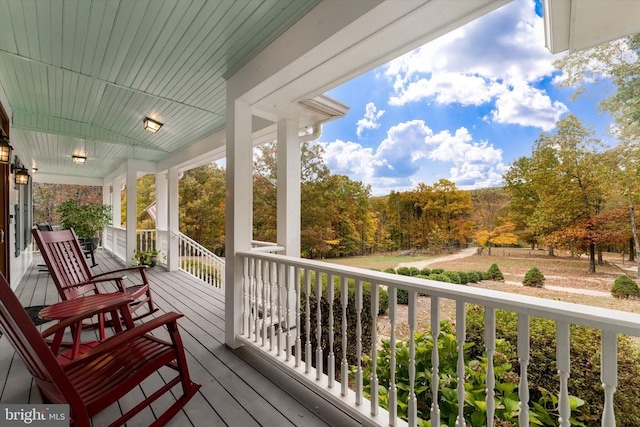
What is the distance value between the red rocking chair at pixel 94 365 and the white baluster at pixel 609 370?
6.15 feet

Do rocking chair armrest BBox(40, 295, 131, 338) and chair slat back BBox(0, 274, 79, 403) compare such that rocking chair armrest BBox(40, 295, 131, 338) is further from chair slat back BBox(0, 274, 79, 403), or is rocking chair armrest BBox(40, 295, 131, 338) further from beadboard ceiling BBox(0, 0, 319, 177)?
beadboard ceiling BBox(0, 0, 319, 177)

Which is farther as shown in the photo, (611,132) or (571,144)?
(571,144)

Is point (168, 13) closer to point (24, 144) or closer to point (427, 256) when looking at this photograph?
point (427, 256)

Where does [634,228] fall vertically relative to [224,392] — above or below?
above

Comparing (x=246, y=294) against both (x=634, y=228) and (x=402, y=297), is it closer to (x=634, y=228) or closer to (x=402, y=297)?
(x=402, y=297)

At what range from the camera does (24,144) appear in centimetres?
612

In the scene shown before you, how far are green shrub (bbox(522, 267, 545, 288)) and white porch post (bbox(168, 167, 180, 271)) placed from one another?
6398 millimetres

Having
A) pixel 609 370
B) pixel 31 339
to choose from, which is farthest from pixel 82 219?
pixel 609 370

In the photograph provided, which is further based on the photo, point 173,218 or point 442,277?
point 173,218

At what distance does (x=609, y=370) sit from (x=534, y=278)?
2262mm

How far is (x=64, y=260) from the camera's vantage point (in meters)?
2.90

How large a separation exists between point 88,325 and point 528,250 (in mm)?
4654

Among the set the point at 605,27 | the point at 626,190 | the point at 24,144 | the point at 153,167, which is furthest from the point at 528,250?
the point at 24,144

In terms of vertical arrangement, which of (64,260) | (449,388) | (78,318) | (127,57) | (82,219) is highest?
(127,57)
